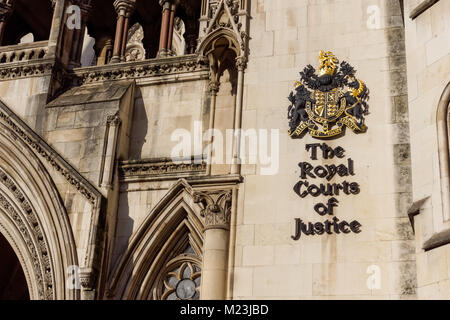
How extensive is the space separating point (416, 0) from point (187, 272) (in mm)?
7029

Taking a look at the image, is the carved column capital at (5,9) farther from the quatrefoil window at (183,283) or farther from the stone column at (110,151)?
the quatrefoil window at (183,283)

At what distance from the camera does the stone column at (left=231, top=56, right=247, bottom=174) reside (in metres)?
13.6

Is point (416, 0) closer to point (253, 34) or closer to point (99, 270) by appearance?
point (253, 34)

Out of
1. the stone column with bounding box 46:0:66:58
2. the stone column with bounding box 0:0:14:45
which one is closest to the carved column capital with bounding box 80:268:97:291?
the stone column with bounding box 46:0:66:58

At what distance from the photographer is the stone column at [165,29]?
17.7 m

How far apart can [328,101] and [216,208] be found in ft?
9.69

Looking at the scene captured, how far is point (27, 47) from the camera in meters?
18.0

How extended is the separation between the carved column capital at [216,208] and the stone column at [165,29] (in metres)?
5.23

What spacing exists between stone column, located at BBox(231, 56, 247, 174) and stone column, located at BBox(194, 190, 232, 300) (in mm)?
539

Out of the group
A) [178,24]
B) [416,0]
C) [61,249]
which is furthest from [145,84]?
[178,24]

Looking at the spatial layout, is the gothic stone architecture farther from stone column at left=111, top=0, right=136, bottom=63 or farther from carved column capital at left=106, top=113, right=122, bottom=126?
stone column at left=111, top=0, right=136, bottom=63

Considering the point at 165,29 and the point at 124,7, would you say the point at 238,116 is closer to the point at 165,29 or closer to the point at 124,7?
the point at 165,29

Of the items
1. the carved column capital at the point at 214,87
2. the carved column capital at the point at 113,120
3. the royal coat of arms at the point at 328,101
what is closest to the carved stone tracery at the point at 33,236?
the carved column capital at the point at 113,120
